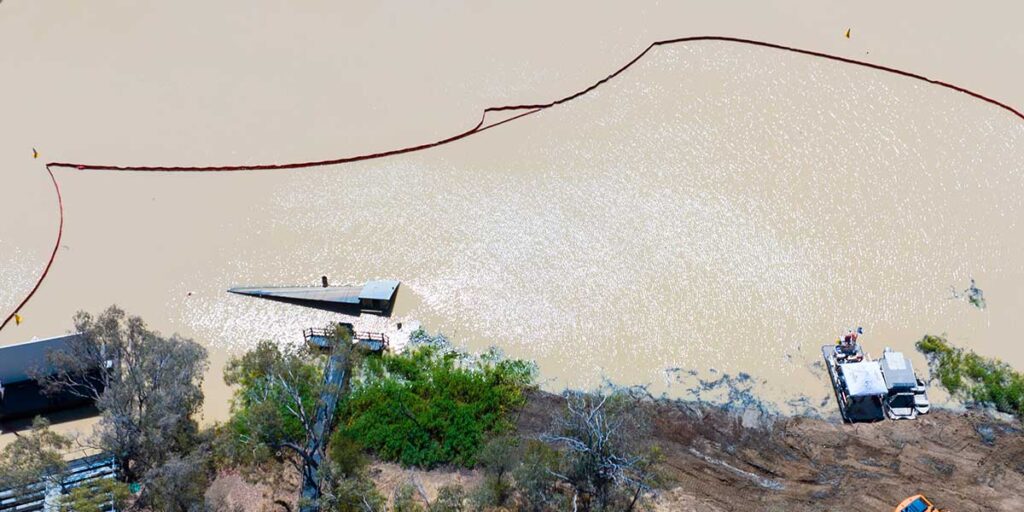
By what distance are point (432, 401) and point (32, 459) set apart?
10390 mm

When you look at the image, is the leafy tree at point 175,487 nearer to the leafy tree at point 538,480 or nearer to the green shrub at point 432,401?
the green shrub at point 432,401

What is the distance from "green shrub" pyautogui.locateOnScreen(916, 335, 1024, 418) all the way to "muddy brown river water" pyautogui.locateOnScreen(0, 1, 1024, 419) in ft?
2.02

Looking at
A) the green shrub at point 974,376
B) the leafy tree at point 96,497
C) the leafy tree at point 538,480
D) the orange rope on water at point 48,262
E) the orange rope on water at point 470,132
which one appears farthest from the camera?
the orange rope on water at point 470,132

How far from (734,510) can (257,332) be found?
1552 cm

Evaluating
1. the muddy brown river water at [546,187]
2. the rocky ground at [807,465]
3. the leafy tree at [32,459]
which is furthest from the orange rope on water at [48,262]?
the rocky ground at [807,465]

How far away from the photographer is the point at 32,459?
72.0 ft

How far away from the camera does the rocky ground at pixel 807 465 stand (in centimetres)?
2259

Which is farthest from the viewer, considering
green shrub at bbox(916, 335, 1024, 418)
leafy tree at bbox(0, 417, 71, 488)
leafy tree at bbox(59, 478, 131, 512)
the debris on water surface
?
the debris on water surface

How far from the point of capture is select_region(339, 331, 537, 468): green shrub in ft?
79.0

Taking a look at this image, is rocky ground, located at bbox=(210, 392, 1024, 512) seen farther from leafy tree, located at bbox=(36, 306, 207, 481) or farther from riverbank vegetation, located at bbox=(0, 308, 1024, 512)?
leafy tree, located at bbox=(36, 306, 207, 481)

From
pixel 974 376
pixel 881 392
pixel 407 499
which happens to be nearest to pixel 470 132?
pixel 407 499

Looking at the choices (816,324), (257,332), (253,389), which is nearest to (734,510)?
(816,324)

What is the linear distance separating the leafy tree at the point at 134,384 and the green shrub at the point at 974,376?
2154 centimetres

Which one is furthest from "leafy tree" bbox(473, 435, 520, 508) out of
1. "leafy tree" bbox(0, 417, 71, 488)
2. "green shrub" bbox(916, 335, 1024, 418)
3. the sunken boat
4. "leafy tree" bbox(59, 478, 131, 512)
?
"green shrub" bbox(916, 335, 1024, 418)
